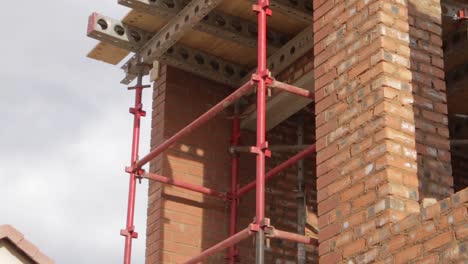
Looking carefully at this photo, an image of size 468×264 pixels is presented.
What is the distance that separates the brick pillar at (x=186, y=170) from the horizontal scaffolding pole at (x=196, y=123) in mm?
382

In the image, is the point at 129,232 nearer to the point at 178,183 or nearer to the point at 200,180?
the point at 178,183

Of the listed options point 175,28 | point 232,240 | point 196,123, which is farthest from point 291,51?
point 232,240

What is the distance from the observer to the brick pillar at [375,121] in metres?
7.71

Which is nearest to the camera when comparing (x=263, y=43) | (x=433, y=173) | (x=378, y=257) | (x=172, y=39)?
(x=378, y=257)

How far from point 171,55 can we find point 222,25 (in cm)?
76

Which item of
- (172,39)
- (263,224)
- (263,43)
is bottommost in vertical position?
(263,224)

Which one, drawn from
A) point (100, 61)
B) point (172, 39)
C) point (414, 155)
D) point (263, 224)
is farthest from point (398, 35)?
point (100, 61)

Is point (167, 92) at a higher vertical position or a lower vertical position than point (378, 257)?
higher

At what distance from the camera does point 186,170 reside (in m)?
11.4

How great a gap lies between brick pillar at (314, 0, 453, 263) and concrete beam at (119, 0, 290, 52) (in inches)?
101

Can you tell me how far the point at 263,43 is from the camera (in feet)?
30.7

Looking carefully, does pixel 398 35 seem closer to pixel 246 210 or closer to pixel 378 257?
pixel 378 257

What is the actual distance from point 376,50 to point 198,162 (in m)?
3.76

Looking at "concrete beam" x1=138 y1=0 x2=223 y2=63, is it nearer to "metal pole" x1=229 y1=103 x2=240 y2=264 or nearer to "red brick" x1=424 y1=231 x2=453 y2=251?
"metal pole" x1=229 y1=103 x2=240 y2=264
